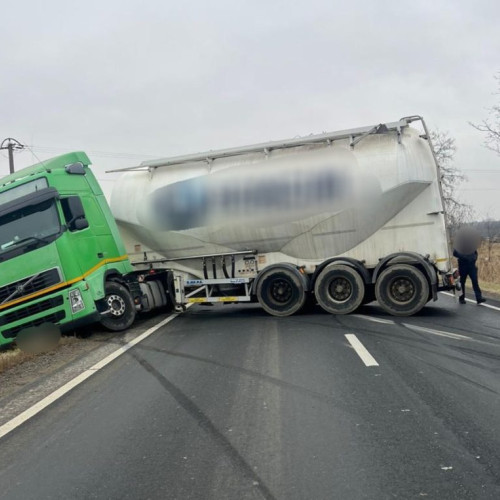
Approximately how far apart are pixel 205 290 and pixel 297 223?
8.76ft

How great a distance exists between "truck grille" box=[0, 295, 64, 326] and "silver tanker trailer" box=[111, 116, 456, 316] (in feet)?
9.21

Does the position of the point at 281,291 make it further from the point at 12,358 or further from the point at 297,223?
the point at 12,358

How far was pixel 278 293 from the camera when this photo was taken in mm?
12023

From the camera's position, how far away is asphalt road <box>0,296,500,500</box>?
3707 millimetres

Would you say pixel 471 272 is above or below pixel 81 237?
below

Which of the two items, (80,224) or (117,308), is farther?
(117,308)

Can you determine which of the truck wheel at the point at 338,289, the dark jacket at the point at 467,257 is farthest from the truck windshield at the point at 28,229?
the dark jacket at the point at 467,257

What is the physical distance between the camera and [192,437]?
15.1ft

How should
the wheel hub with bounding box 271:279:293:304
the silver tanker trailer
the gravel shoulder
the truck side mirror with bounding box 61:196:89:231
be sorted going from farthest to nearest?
the wheel hub with bounding box 271:279:293:304 < the silver tanker trailer < the truck side mirror with bounding box 61:196:89:231 < the gravel shoulder

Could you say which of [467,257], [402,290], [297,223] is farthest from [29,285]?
[467,257]

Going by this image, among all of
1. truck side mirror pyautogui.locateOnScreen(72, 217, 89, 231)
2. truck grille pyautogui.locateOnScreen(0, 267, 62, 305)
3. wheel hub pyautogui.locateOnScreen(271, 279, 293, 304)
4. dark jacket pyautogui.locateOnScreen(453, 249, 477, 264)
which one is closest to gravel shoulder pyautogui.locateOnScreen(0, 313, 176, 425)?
truck grille pyautogui.locateOnScreen(0, 267, 62, 305)

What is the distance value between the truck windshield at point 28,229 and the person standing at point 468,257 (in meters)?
9.10

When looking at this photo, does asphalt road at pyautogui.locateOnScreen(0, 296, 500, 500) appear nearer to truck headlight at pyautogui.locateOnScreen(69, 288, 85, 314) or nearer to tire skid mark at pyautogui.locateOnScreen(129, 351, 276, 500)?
tire skid mark at pyautogui.locateOnScreen(129, 351, 276, 500)

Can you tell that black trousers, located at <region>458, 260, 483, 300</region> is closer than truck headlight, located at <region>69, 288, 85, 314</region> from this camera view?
No
